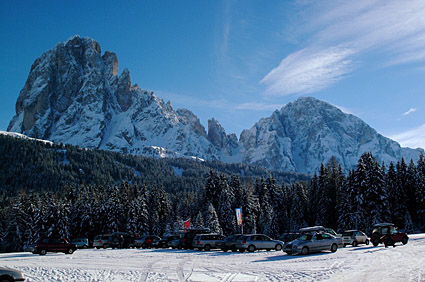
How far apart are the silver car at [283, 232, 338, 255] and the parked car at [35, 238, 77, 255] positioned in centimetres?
2267

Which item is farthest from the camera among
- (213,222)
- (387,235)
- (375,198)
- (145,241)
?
(213,222)

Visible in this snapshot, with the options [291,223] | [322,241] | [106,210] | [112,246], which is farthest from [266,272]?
[291,223]

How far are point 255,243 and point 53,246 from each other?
20424 mm

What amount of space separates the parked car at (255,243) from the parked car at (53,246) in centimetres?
1746

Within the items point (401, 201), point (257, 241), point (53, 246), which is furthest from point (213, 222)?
point (401, 201)

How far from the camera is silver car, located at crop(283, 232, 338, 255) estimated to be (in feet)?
90.9

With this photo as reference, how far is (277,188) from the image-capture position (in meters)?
85.0

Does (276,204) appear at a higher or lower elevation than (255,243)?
higher

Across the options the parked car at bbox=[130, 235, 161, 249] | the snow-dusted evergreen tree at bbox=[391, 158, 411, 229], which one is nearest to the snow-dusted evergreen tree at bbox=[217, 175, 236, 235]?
the parked car at bbox=[130, 235, 161, 249]

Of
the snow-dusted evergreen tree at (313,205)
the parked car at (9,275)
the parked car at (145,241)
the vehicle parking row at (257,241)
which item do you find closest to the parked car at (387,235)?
the vehicle parking row at (257,241)

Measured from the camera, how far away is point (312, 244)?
2812cm

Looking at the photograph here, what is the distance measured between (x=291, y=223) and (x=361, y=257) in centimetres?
6068

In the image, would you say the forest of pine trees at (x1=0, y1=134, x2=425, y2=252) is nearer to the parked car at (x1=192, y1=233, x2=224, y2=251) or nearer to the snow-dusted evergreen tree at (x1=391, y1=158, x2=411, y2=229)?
the snow-dusted evergreen tree at (x1=391, y1=158, x2=411, y2=229)

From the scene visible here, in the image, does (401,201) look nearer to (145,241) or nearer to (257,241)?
(257,241)
